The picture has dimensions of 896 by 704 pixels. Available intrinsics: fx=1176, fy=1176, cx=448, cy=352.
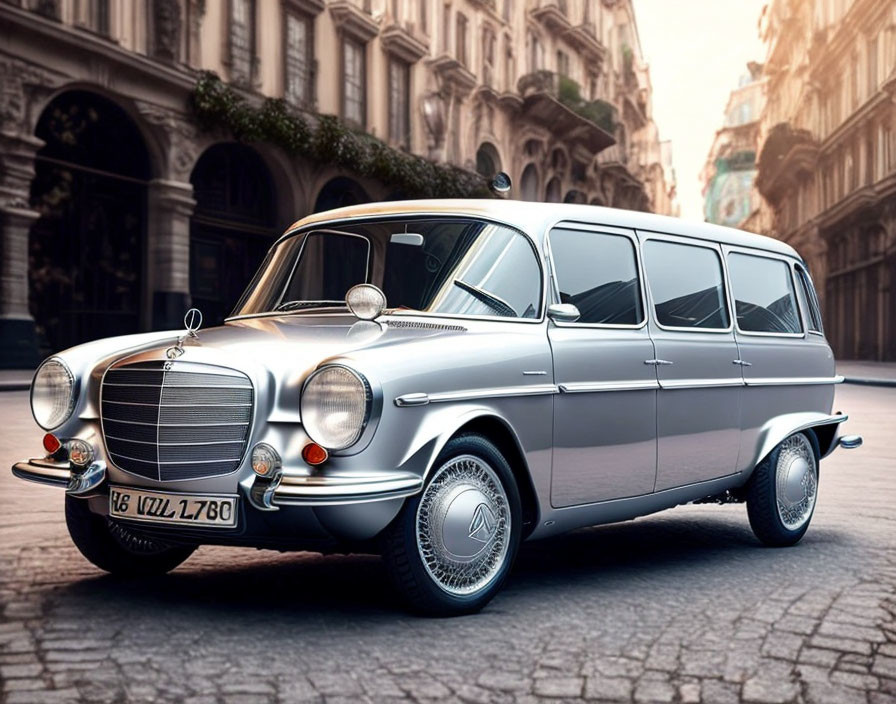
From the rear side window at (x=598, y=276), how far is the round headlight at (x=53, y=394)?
222 centimetres

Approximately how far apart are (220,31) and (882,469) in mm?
17773

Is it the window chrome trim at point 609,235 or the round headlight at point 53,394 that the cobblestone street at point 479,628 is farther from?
the window chrome trim at point 609,235

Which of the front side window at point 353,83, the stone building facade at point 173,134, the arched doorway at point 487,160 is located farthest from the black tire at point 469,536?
the arched doorway at point 487,160

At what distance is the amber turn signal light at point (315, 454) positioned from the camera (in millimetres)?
4273

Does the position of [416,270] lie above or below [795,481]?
above

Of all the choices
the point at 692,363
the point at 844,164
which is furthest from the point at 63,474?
the point at 844,164

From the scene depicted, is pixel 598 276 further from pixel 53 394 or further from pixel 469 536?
pixel 53 394

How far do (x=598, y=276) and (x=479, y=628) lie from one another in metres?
1.98

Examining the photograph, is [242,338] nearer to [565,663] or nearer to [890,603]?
[565,663]

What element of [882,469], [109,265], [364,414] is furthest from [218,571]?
[109,265]

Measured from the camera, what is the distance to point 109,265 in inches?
860

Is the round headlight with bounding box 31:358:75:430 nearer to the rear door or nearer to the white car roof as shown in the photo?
the white car roof

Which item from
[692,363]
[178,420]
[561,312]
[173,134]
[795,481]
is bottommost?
[795,481]

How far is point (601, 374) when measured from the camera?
5.46m
